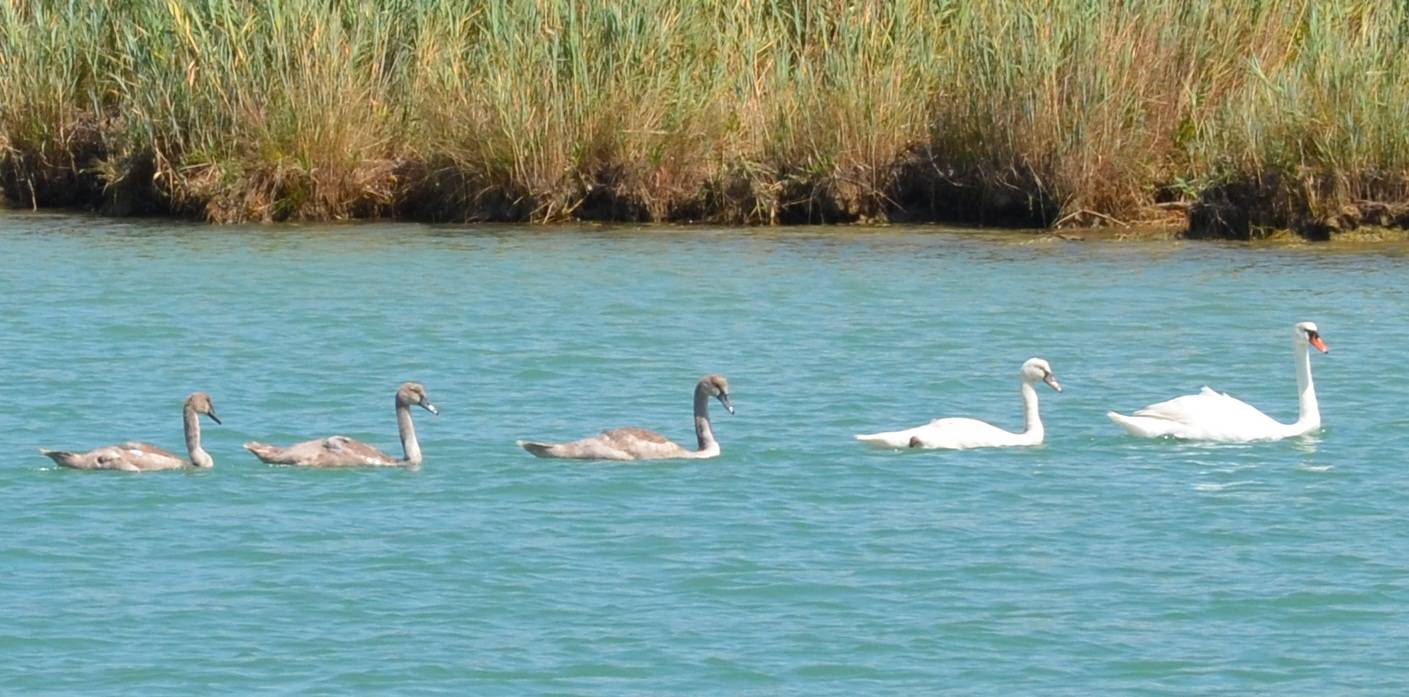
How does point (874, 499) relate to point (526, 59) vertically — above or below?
below

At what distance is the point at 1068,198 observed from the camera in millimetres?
18891

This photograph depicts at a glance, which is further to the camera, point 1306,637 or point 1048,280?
point 1048,280

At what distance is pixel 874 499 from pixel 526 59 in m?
9.74

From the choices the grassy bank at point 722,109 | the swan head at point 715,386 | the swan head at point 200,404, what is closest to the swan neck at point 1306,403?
the swan head at point 715,386

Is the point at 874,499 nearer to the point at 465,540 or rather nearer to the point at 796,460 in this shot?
the point at 796,460

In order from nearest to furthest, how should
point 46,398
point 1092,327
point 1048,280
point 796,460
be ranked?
point 796,460 < point 46,398 < point 1092,327 < point 1048,280

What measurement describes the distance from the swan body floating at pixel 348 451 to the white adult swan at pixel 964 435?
200cm

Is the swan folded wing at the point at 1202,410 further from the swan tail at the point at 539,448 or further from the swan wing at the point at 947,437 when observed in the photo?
the swan tail at the point at 539,448

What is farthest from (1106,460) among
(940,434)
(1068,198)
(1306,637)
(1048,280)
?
(1068,198)

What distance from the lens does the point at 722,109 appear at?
1958 centimetres

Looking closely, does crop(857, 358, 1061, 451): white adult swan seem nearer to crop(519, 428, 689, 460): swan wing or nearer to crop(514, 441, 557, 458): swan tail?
crop(519, 428, 689, 460): swan wing

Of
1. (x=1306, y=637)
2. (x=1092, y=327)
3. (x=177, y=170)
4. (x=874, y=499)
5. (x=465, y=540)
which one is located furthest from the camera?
(x=177, y=170)

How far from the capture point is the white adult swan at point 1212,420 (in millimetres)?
11742

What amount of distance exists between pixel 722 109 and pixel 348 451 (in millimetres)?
9083
